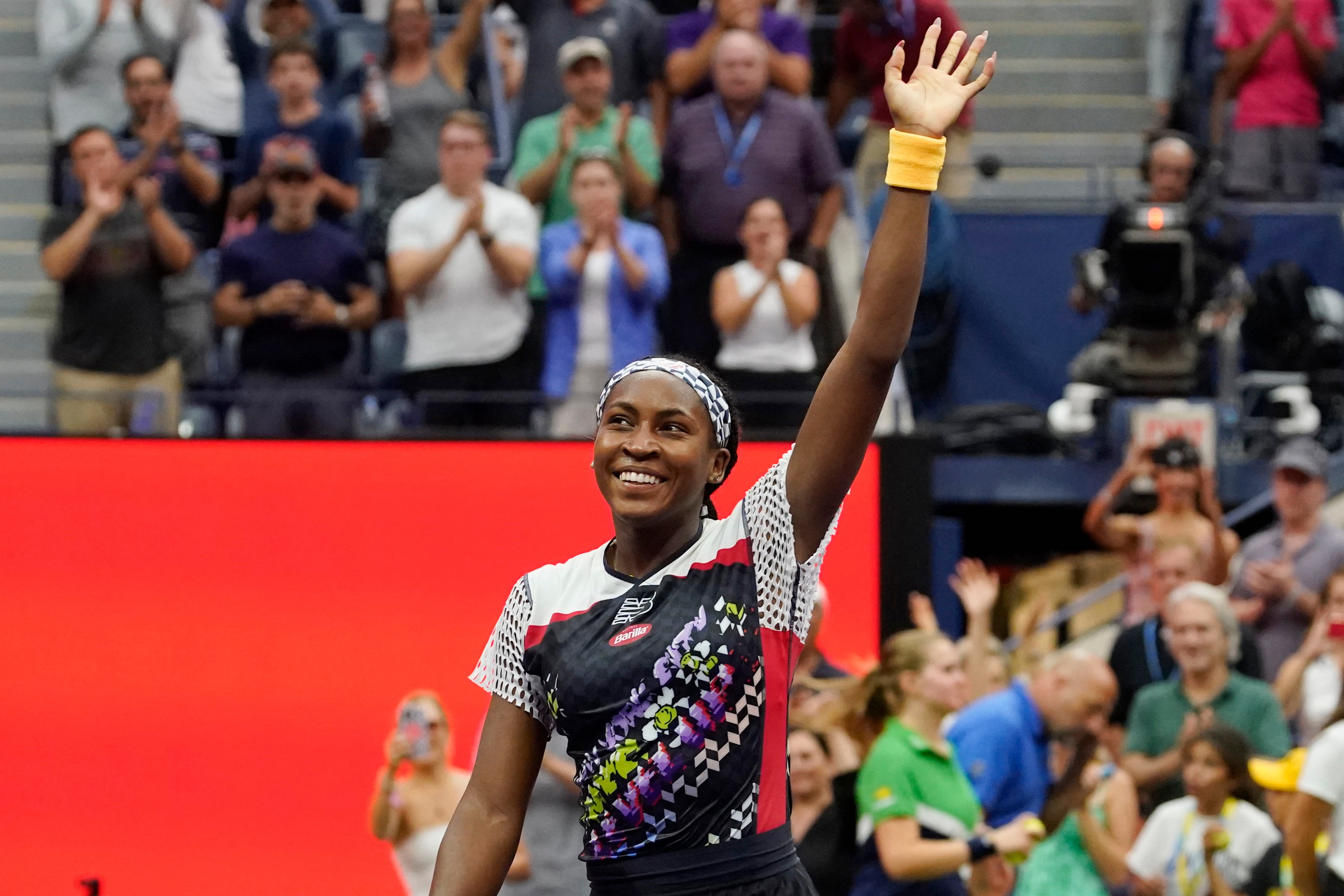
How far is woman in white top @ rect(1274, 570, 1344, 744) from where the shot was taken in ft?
21.4

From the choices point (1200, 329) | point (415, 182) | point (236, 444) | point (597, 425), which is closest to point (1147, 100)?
point (1200, 329)

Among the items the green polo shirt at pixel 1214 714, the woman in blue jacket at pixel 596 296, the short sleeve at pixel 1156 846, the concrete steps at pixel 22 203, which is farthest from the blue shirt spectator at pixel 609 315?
the short sleeve at pixel 1156 846

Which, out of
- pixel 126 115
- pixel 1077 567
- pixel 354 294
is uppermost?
pixel 126 115

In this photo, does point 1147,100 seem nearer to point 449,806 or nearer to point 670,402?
point 449,806

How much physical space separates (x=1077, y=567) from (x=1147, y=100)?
3.99 metres

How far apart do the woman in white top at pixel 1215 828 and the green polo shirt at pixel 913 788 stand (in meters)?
0.64

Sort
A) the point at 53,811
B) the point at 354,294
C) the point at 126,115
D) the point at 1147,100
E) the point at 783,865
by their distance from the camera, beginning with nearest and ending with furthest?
the point at 783,865 → the point at 53,811 → the point at 354,294 → the point at 126,115 → the point at 1147,100

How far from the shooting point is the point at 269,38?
30.9ft

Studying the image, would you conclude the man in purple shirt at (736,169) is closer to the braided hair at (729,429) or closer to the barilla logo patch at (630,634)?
the braided hair at (729,429)

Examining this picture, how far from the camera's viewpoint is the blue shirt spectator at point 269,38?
900cm

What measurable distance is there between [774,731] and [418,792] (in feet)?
11.4

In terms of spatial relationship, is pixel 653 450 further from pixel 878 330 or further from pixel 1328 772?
pixel 1328 772

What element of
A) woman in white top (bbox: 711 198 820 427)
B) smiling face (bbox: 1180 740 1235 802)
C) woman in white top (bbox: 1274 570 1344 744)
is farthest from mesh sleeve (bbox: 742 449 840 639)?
woman in white top (bbox: 711 198 820 427)

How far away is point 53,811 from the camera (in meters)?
6.83
